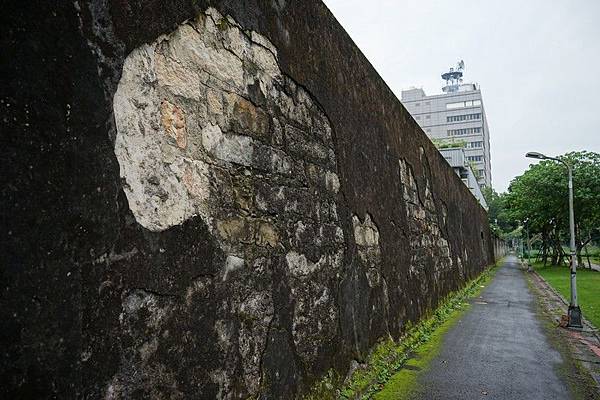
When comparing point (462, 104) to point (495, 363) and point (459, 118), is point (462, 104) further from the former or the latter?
point (495, 363)

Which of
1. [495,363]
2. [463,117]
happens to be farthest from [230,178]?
[463,117]

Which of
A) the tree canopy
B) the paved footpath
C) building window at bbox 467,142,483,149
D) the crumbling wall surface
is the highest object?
building window at bbox 467,142,483,149

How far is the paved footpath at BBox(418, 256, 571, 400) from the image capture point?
3.96 metres

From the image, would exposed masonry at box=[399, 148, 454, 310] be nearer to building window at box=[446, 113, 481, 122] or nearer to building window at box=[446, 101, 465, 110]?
building window at box=[446, 113, 481, 122]

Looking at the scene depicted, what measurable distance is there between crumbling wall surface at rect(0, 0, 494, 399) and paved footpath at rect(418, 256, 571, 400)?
972 mm

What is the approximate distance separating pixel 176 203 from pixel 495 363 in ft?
14.3

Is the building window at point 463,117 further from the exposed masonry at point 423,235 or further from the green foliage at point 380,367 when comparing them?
the green foliage at point 380,367

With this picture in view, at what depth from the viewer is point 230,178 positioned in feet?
7.50

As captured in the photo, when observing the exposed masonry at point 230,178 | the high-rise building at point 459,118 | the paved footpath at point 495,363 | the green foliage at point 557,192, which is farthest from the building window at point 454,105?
the exposed masonry at point 230,178

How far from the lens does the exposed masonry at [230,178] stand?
1.73 metres

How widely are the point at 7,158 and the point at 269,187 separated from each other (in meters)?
1.50

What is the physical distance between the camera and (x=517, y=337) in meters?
6.34

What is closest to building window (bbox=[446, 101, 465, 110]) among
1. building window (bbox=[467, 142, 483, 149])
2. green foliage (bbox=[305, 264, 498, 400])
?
building window (bbox=[467, 142, 483, 149])

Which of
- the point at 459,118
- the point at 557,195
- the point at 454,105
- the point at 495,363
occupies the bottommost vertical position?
the point at 495,363
